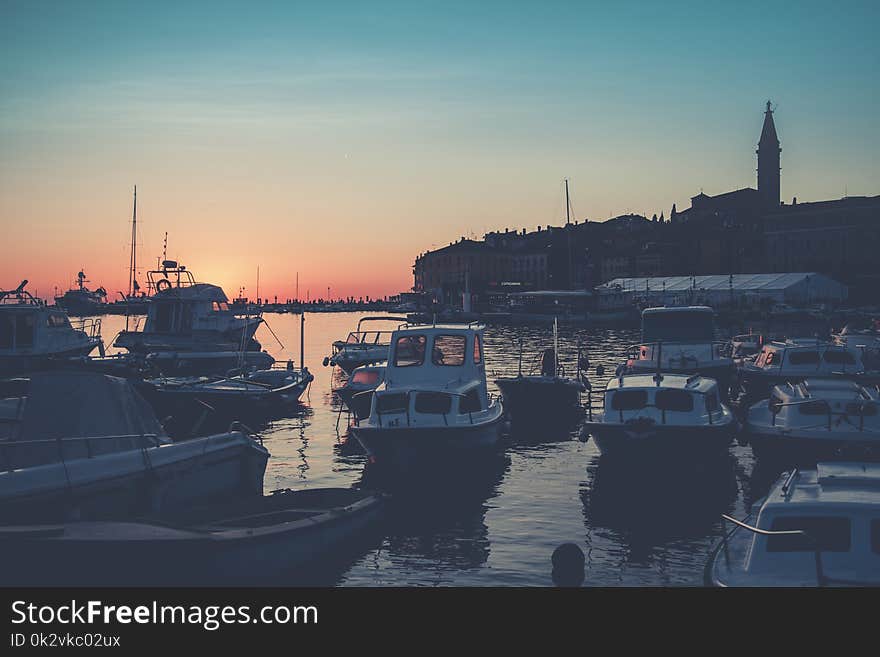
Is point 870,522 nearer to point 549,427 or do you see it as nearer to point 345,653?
point 345,653

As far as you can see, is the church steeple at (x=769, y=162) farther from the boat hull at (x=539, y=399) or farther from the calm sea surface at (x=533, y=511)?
the calm sea surface at (x=533, y=511)

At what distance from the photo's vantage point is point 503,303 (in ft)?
564

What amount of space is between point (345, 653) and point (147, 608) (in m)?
2.22

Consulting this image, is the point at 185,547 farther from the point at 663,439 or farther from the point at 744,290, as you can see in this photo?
the point at 744,290

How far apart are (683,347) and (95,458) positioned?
82.2ft

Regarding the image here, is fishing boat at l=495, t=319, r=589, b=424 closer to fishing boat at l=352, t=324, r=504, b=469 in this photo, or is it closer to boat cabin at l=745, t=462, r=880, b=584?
fishing boat at l=352, t=324, r=504, b=469

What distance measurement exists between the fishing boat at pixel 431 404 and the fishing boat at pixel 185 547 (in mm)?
5203

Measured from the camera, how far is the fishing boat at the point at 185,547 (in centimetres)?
1216

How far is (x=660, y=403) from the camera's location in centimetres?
2289

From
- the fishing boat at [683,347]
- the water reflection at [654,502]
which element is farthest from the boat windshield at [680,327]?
the water reflection at [654,502]

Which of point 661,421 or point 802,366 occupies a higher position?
point 802,366

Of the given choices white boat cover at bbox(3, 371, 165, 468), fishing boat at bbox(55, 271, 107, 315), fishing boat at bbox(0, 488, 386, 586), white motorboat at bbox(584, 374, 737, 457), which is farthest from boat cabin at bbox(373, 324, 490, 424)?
fishing boat at bbox(55, 271, 107, 315)

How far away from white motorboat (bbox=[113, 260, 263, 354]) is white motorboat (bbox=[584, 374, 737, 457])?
3242 centimetres

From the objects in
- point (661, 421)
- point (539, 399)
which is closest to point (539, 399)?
point (539, 399)
